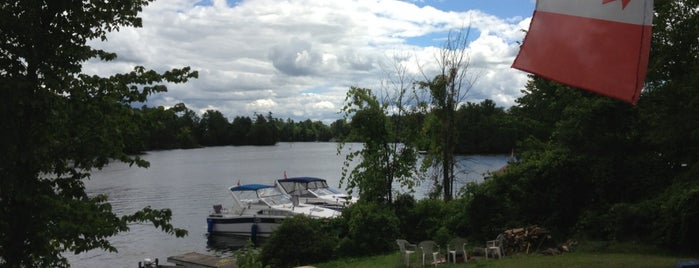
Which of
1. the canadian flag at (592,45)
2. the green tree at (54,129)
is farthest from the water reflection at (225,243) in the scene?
the canadian flag at (592,45)

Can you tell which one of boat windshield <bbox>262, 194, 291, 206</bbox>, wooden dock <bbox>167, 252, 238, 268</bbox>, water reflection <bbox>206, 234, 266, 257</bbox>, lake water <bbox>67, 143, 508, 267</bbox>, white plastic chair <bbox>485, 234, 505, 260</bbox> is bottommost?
water reflection <bbox>206, 234, 266, 257</bbox>

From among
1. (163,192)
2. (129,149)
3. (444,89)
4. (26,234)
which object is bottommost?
(163,192)

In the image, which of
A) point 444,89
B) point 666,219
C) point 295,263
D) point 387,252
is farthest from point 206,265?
point 666,219

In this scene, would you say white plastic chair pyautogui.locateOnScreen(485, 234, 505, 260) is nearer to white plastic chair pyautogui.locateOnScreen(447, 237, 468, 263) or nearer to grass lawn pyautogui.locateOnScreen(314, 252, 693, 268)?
grass lawn pyautogui.locateOnScreen(314, 252, 693, 268)

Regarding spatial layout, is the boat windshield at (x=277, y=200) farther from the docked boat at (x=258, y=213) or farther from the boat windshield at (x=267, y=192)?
the boat windshield at (x=267, y=192)

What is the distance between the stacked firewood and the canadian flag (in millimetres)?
13869

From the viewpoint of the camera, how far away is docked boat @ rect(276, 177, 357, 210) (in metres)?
42.8

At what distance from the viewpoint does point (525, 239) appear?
59.9ft

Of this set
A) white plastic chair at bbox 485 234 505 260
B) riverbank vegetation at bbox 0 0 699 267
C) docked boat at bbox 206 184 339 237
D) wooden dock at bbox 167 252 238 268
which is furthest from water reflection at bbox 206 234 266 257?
white plastic chair at bbox 485 234 505 260

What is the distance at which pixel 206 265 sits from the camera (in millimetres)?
22703

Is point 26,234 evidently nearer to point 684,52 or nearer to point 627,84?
point 627,84

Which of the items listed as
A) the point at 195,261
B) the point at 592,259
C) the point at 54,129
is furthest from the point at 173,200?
the point at 54,129

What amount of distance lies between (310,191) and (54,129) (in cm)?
3786

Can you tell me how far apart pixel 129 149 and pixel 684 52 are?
1600 cm
